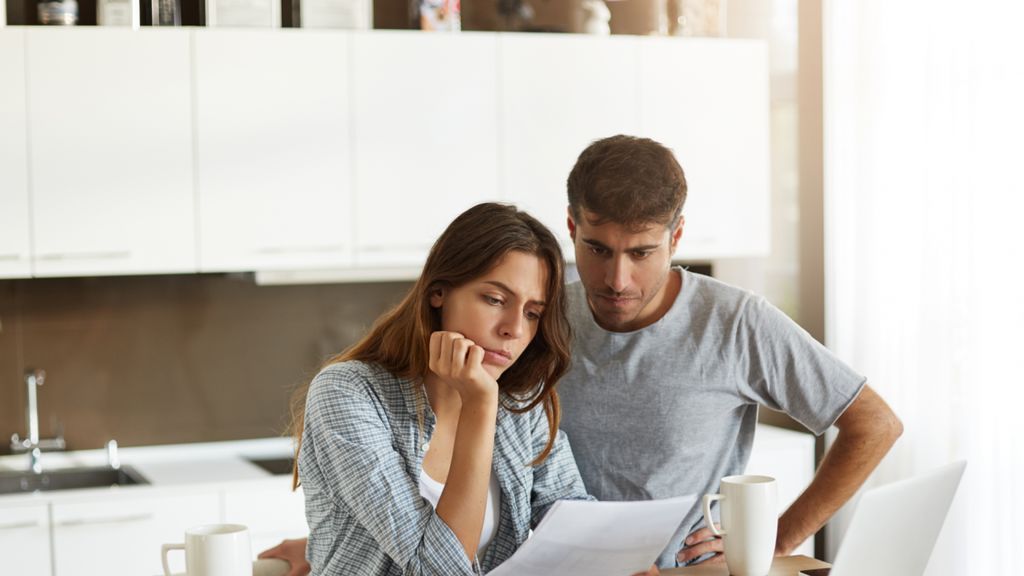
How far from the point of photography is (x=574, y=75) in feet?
12.2

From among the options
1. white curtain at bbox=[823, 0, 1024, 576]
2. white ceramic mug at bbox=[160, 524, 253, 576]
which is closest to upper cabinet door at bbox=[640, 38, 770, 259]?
white curtain at bbox=[823, 0, 1024, 576]

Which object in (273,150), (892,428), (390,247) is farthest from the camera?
(390,247)

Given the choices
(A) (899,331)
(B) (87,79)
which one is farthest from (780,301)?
(B) (87,79)

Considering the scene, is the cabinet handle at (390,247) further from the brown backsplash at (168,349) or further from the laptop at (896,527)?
the laptop at (896,527)

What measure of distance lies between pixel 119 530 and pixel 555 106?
69.0 inches

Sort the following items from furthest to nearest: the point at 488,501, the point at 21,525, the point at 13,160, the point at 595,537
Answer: the point at 13,160, the point at 21,525, the point at 488,501, the point at 595,537

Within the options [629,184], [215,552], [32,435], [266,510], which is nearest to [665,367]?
[629,184]

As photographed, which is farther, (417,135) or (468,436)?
(417,135)

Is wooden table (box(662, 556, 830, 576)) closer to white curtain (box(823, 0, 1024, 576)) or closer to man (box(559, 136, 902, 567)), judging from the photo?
man (box(559, 136, 902, 567))

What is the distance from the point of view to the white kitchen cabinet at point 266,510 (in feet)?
10.6

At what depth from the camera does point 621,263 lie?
198cm

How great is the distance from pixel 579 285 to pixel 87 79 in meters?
1.77

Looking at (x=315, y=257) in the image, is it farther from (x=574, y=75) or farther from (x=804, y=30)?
(x=804, y=30)

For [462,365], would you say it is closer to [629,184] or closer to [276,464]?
[629,184]
